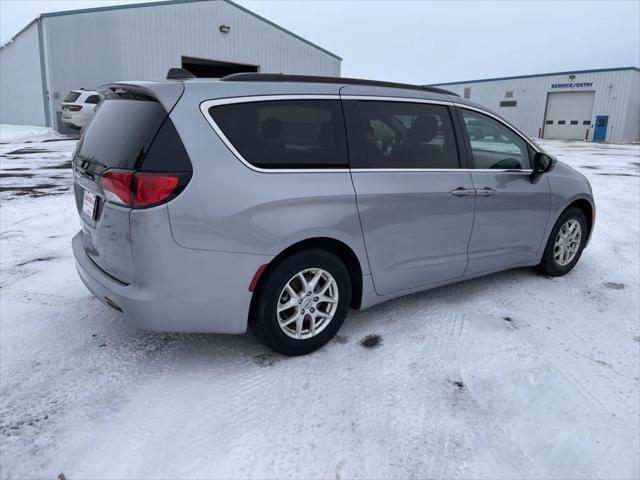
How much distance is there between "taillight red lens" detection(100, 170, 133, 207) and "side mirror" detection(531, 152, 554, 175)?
333cm

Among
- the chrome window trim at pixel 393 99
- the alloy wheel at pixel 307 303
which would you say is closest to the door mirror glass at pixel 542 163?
the chrome window trim at pixel 393 99

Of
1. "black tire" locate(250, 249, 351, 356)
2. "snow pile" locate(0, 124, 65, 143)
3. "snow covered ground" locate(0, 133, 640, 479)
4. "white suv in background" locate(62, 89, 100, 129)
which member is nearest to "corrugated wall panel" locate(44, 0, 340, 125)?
"snow pile" locate(0, 124, 65, 143)

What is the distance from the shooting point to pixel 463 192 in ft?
12.3

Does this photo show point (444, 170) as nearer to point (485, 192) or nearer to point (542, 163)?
point (485, 192)

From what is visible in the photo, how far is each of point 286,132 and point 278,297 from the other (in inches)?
39.0

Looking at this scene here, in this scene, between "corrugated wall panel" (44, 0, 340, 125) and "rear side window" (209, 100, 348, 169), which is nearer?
"rear side window" (209, 100, 348, 169)

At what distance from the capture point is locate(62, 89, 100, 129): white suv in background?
17219mm

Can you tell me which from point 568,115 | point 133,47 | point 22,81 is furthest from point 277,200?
point 568,115

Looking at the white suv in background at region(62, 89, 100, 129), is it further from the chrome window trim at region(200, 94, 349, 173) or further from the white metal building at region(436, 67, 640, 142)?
the white metal building at region(436, 67, 640, 142)

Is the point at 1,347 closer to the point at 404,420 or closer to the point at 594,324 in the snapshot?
the point at 404,420

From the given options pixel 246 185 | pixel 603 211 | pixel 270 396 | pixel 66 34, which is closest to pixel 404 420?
pixel 270 396

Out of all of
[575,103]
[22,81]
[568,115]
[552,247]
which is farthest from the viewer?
[568,115]

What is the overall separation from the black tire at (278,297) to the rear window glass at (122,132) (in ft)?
3.26

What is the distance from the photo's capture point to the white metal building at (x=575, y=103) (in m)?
35.3
